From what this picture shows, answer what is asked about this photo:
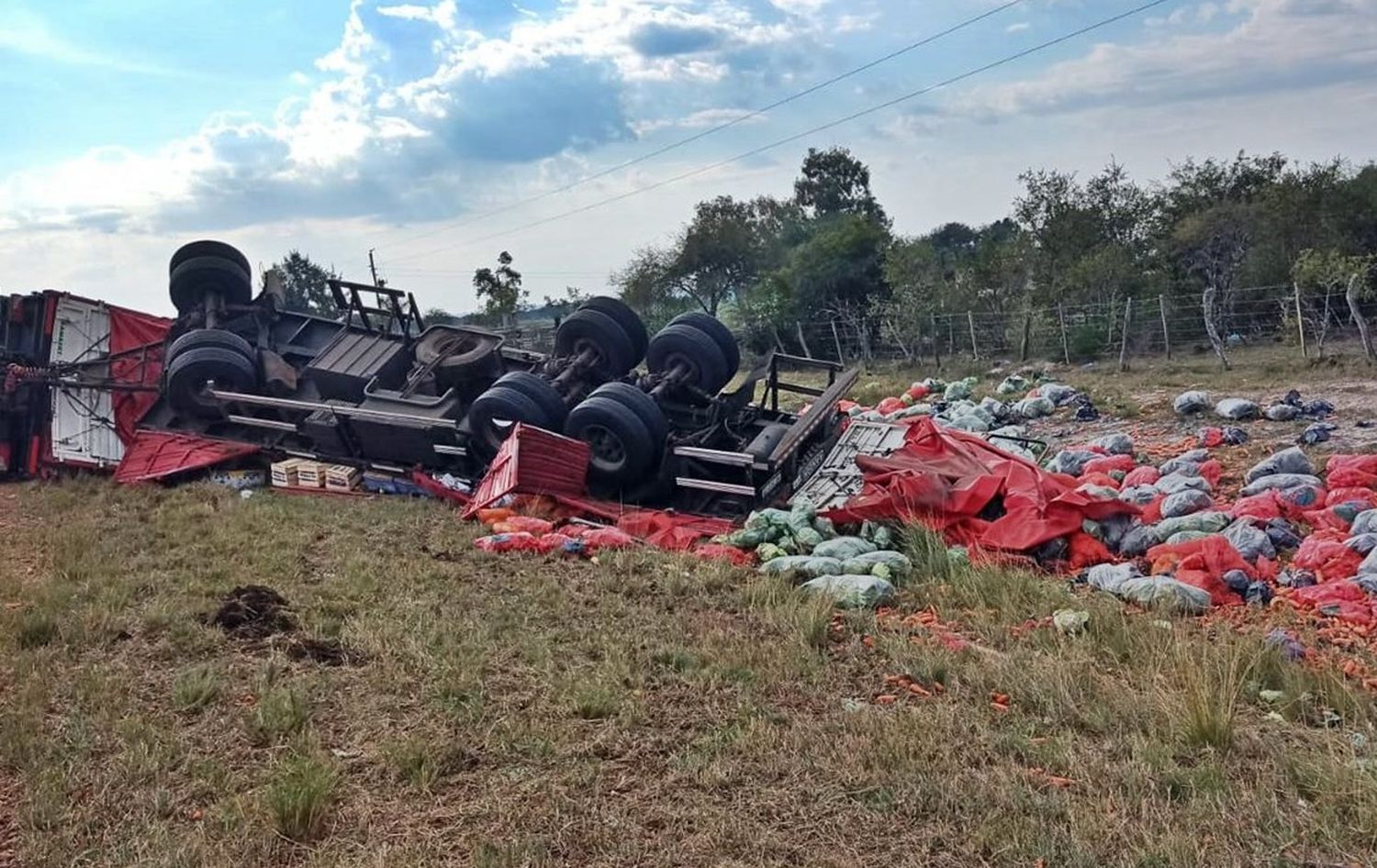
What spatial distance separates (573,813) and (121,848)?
1.40 metres

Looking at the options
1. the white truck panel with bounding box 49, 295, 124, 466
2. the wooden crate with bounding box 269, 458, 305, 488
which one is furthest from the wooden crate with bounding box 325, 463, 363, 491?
the white truck panel with bounding box 49, 295, 124, 466

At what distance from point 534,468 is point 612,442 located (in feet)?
2.68

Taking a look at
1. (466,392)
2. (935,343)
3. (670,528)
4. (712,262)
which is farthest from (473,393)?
(712,262)

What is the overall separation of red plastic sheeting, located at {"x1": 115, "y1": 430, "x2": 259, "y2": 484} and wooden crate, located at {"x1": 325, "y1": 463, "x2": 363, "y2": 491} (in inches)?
56.0

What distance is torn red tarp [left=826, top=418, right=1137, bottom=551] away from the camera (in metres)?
6.95

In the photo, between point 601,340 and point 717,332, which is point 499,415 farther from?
point 717,332

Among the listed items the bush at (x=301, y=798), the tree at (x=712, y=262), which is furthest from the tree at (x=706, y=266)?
the bush at (x=301, y=798)

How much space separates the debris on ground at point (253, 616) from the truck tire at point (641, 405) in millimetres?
3734

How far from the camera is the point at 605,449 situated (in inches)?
349

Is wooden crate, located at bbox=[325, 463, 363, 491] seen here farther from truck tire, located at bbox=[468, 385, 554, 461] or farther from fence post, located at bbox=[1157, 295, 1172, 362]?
fence post, located at bbox=[1157, 295, 1172, 362]

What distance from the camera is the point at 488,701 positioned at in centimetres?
422

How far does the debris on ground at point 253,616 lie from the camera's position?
5.24m

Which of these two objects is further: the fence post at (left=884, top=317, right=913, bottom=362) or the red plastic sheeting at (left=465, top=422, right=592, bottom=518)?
the fence post at (left=884, top=317, right=913, bottom=362)

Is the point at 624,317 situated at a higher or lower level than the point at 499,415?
higher
